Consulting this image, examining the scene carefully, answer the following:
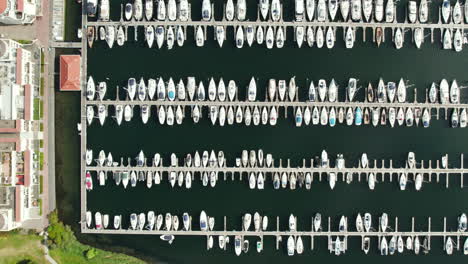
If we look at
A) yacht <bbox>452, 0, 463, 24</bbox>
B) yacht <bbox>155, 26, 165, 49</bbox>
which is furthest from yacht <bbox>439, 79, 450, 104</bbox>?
yacht <bbox>155, 26, 165, 49</bbox>

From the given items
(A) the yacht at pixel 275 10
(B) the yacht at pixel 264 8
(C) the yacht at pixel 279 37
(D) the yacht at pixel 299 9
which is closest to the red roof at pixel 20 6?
(B) the yacht at pixel 264 8

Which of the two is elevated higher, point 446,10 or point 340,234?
point 446,10

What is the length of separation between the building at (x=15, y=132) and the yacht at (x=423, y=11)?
96.7ft

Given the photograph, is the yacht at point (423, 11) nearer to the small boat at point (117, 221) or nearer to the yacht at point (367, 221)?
the yacht at point (367, 221)

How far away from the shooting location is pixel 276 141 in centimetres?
3291

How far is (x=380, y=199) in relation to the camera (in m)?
33.0

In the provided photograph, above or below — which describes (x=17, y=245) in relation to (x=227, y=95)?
below

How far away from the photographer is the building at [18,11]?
29.9 metres

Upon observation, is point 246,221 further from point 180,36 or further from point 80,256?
point 180,36

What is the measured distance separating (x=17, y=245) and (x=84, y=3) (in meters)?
19.1

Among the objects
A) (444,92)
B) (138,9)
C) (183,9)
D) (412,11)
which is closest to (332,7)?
(412,11)

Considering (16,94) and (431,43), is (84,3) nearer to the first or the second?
(16,94)

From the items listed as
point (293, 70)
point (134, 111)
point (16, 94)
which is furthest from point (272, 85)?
point (16, 94)

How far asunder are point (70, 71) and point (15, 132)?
584 centimetres
